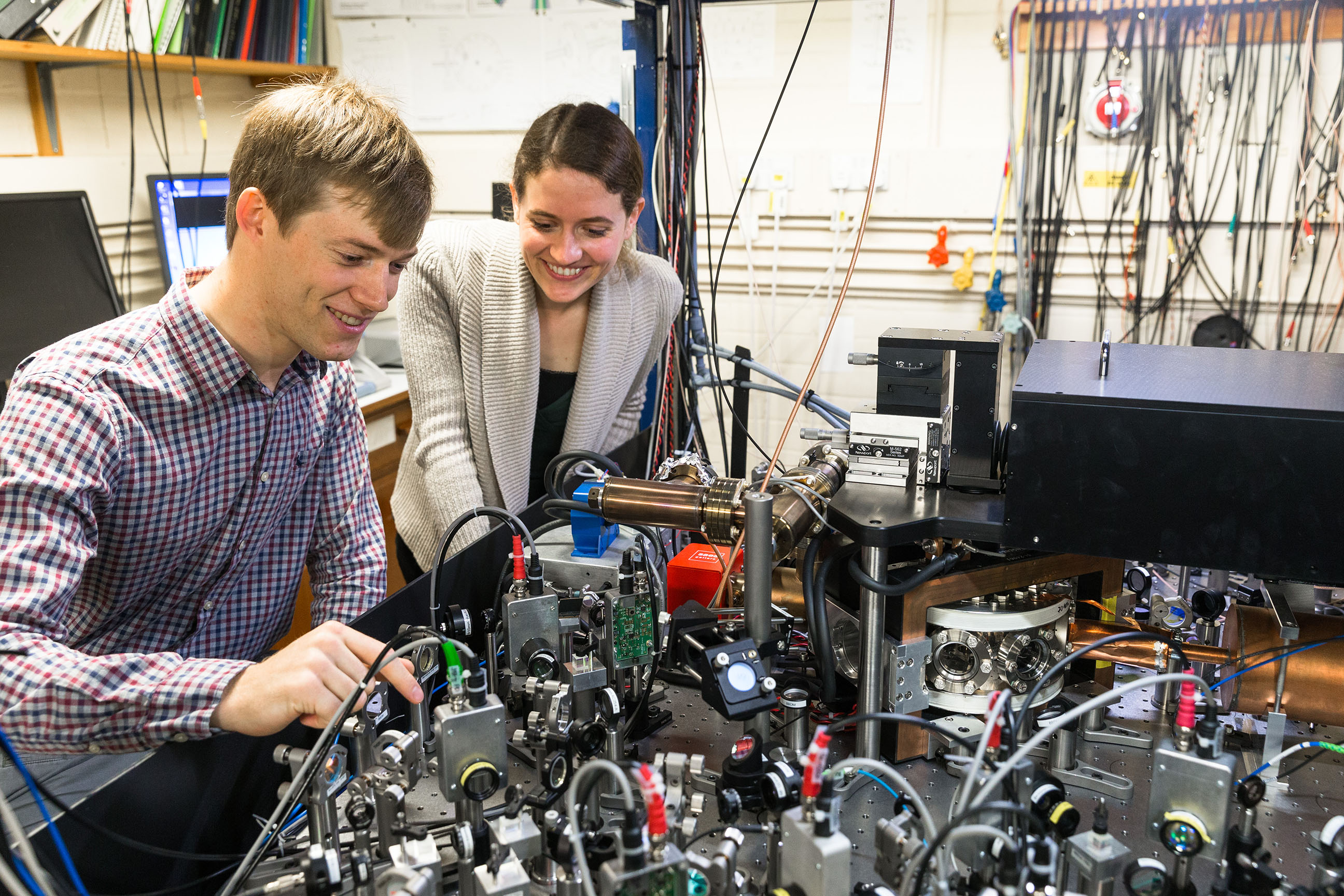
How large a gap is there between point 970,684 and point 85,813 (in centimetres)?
88

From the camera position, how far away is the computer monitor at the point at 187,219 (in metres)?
2.76

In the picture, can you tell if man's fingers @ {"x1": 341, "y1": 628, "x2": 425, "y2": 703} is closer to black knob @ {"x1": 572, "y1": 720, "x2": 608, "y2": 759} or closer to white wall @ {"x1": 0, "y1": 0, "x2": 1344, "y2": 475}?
black knob @ {"x1": 572, "y1": 720, "x2": 608, "y2": 759}

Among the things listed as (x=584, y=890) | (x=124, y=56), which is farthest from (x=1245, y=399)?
(x=124, y=56)

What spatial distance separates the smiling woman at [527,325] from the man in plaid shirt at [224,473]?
0.29 meters

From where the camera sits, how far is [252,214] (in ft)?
3.66

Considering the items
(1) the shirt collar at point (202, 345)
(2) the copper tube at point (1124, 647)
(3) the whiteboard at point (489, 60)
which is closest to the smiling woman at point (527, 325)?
(1) the shirt collar at point (202, 345)

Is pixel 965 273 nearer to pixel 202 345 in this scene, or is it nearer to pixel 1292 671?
pixel 1292 671

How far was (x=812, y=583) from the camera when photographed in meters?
1.13

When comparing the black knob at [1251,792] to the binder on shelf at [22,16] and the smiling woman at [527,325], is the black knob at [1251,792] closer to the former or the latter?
the smiling woman at [527,325]

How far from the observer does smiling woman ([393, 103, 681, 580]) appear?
5.18ft

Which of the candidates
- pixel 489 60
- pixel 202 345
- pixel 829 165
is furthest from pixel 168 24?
pixel 202 345

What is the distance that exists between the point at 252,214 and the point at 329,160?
11 cm

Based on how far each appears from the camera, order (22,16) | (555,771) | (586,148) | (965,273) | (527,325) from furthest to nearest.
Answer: (965,273), (22,16), (527,325), (586,148), (555,771)

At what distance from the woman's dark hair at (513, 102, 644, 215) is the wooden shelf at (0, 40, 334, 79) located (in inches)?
23.8
